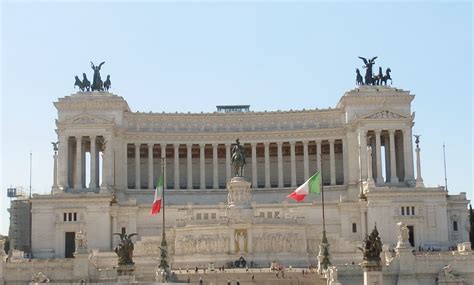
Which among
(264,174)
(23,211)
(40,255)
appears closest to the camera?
(40,255)

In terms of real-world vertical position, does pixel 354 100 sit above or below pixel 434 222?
above

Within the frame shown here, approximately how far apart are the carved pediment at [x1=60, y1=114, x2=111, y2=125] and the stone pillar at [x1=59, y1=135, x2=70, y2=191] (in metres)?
2.17

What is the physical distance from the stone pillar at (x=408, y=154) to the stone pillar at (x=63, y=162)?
4399cm

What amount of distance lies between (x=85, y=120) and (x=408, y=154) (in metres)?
42.5

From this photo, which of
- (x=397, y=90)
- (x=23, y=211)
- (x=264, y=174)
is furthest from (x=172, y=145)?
(x=397, y=90)

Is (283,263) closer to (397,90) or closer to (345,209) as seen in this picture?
(345,209)

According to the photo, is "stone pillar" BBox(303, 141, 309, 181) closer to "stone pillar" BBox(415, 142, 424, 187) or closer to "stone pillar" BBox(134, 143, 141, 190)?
"stone pillar" BBox(415, 142, 424, 187)

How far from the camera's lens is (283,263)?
3669 inches

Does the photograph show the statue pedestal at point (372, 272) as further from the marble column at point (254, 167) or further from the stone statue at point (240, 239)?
the marble column at point (254, 167)

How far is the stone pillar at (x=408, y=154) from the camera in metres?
116

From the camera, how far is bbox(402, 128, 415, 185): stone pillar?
116 metres

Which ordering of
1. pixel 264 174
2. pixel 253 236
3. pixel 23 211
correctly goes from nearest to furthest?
1. pixel 253 236
2. pixel 23 211
3. pixel 264 174

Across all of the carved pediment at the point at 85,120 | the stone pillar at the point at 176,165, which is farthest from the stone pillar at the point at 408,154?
the carved pediment at the point at 85,120

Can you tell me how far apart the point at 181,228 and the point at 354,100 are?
113ft
